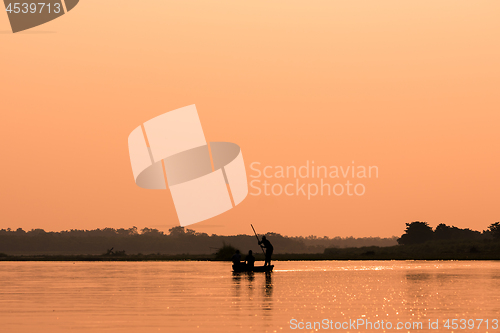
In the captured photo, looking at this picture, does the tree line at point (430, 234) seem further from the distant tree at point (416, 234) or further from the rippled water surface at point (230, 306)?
the rippled water surface at point (230, 306)

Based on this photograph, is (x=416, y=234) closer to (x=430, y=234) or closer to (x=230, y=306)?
(x=430, y=234)

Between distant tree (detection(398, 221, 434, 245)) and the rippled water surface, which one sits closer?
the rippled water surface

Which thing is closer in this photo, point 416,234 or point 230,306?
point 230,306

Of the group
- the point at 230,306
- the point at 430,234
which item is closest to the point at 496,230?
the point at 430,234

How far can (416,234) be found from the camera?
168750mm

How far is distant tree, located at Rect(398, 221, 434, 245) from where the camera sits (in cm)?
16750

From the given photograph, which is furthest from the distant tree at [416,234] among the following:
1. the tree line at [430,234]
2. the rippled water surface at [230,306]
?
the rippled water surface at [230,306]

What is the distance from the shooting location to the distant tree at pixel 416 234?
6594 inches

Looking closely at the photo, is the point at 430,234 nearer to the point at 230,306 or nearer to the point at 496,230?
the point at 496,230

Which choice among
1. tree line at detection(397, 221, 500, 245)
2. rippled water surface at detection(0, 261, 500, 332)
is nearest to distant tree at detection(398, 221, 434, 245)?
tree line at detection(397, 221, 500, 245)

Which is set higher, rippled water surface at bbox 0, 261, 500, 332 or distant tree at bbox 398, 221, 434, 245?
distant tree at bbox 398, 221, 434, 245

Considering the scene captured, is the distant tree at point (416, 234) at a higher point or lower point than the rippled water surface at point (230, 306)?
higher

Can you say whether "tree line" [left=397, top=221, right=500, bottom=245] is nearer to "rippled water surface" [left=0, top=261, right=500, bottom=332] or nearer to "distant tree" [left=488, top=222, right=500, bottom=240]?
"distant tree" [left=488, top=222, right=500, bottom=240]

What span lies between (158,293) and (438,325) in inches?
631
